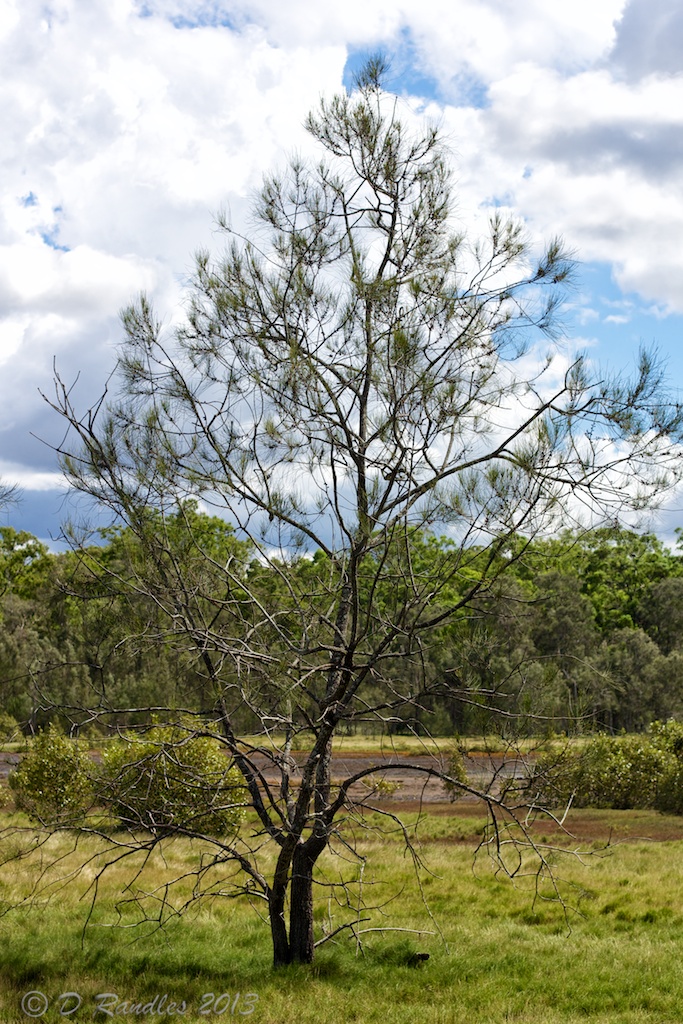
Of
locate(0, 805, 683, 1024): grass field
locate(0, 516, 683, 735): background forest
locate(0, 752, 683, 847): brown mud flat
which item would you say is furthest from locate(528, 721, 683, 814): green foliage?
locate(0, 516, 683, 735): background forest

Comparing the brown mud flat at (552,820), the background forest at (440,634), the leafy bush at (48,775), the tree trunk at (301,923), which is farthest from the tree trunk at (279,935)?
the leafy bush at (48,775)

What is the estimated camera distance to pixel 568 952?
6.63 metres

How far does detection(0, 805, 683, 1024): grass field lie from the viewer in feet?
A: 17.8

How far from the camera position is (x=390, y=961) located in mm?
6219

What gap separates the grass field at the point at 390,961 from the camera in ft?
17.8

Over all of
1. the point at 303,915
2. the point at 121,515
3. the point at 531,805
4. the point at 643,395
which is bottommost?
the point at 303,915

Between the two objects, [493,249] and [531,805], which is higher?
[493,249]

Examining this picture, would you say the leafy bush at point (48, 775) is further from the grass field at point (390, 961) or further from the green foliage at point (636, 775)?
the green foliage at point (636, 775)

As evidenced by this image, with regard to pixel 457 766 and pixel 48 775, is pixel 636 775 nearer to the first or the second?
pixel 457 766

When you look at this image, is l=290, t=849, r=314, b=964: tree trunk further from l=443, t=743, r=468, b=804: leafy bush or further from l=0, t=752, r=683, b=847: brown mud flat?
l=0, t=752, r=683, b=847: brown mud flat

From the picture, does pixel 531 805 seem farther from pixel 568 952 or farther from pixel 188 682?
pixel 188 682

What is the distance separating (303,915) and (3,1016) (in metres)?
1.93

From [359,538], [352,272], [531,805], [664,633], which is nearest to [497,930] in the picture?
[531,805]

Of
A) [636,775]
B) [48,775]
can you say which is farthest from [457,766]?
[636,775]
